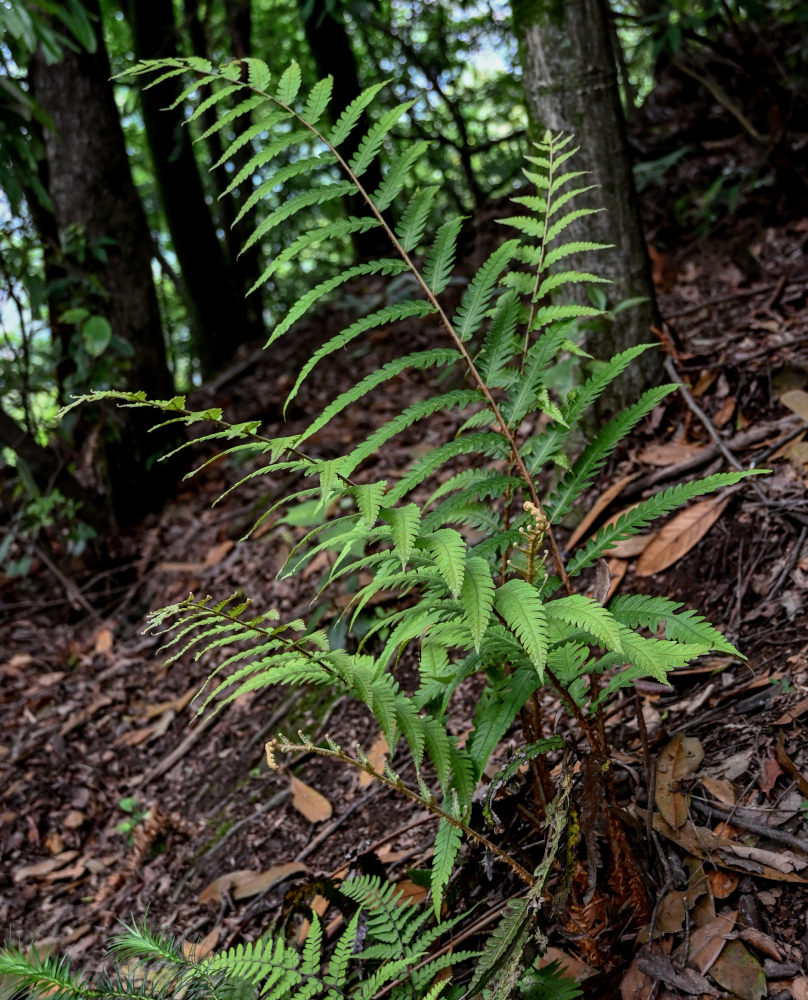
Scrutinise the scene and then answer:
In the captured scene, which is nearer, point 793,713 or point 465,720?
point 793,713

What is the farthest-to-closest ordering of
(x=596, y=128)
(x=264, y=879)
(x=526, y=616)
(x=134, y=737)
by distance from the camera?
(x=134, y=737) → (x=596, y=128) → (x=264, y=879) → (x=526, y=616)

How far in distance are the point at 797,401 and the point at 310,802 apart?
2287 millimetres

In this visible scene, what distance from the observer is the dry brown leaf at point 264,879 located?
2553 mm

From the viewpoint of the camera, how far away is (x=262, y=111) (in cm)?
1097

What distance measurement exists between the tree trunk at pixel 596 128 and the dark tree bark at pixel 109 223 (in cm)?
299

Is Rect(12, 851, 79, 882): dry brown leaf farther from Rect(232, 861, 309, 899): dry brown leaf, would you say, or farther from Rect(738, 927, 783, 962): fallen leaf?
Rect(738, 927, 783, 962): fallen leaf

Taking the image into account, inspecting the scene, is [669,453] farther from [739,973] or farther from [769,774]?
[739,973]

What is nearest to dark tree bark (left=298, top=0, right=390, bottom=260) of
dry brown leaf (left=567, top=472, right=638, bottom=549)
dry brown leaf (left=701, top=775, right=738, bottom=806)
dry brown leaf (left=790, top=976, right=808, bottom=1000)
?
dry brown leaf (left=567, top=472, right=638, bottom=549)

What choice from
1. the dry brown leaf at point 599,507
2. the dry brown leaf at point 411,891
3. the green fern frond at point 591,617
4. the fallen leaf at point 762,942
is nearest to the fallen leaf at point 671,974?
the fallen leaf at point 762,942

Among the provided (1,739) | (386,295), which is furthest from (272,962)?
(386,295)

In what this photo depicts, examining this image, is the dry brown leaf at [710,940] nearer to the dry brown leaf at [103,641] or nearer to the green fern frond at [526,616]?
the green fern frond at [526,616]

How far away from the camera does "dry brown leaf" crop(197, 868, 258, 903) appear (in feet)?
8.79

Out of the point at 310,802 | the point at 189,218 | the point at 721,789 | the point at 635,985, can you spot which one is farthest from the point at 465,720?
the point at 189,218

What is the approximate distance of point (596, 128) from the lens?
3.07 m
